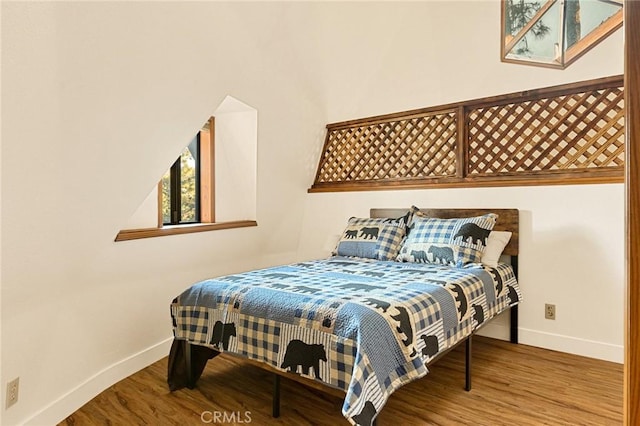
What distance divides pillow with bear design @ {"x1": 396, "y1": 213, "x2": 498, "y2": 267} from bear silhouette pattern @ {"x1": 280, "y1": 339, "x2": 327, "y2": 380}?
1.36 metres

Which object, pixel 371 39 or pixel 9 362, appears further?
pixel 371 39

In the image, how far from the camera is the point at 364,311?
157 cm

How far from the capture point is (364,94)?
4.19 metres

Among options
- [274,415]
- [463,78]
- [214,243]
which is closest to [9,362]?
[274,415]

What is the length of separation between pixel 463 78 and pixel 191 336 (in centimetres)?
338

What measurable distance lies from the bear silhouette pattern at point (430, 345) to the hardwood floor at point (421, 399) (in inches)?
13.6

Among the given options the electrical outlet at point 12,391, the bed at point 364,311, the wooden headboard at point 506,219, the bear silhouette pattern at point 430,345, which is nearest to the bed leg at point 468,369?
the bed at point 364,311

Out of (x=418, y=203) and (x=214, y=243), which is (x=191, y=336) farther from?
(x=418, y=203)

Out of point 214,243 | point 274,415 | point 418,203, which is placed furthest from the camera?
point 418,203

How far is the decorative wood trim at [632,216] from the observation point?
49 centimetres

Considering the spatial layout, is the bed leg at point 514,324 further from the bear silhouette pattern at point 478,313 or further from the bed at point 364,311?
the bear silhouette pattern at point 478,313

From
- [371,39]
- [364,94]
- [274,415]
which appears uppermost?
[371,39]

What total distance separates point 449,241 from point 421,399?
108 centimetres

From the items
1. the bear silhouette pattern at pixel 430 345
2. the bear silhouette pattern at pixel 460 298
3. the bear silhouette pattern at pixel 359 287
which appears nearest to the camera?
the bear silhouette pattern at pixel 430 345
